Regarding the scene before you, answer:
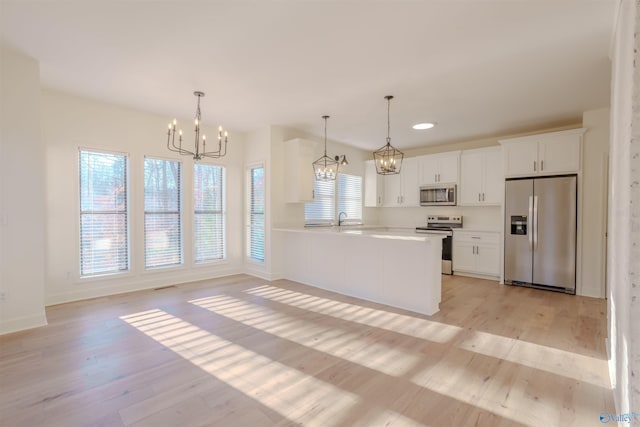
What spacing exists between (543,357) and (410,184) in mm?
4719

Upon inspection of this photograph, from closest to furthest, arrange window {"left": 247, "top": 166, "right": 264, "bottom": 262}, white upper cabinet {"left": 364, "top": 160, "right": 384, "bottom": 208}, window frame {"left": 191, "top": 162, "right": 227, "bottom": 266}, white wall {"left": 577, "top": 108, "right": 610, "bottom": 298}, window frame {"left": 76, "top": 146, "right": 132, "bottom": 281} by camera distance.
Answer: window frame {"left": 76, "top": 146, "right": 132, "bottom": 281}, white wall {"left": 577, "top": 108, "right": 610, "bottom": 298}, window frame {"left": 191, "top": 162, "right": 227, "bottom": 266}, window {"left": 247, "top": 166, "right": 264, "bottom": 262}, white upper cabinet {"left": 364, "top": 160, "right": 384, "bottom": 208}

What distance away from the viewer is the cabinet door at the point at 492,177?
575cm

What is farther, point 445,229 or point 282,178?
point 445,229

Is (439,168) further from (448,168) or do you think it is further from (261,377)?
(261,377)

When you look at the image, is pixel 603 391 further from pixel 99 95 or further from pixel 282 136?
pixel 99 95

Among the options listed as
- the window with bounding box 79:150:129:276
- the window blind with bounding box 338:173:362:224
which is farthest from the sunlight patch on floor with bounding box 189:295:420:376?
the window blind with bounding box 338:173:362:224

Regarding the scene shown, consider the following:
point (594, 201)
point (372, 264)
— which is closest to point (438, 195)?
point (594, 201)

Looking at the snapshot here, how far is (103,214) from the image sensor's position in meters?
4.52

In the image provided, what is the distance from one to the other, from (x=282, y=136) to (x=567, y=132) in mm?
4711

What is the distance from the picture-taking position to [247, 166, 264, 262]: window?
5.79m

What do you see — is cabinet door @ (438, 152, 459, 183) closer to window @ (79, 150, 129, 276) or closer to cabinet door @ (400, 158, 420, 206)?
cabinet door @ (400, 158, 420, 206)

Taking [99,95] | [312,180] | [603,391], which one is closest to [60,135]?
[99,95]

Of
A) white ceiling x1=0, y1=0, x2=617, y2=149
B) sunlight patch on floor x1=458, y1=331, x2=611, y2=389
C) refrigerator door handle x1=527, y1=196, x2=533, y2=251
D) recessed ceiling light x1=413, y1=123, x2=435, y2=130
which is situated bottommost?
sunlight patch on floor x1=458, y1=331, x2=611, y2=389

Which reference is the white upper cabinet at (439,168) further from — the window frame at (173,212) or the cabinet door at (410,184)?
the window frame at (173,212)
